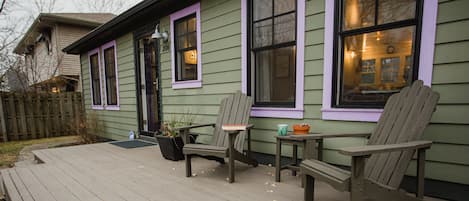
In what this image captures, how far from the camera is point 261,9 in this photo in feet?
8.93

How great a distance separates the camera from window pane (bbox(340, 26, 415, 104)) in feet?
6.17

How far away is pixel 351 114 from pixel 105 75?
567cm

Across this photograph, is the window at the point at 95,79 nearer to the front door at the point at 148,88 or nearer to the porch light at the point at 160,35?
the front door at the point at 148,88

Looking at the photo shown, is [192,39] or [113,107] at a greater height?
[192,39]

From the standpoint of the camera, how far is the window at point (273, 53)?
2.52 m

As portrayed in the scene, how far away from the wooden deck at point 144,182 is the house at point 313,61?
0.54 metres

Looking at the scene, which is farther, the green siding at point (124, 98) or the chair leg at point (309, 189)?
the green siding at point (124, 98)

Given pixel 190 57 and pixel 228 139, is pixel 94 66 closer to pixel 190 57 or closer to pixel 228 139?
pixel 190 57

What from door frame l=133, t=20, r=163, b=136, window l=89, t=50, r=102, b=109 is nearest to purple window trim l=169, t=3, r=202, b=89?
door frame l=133, t=20, r=163, b=136

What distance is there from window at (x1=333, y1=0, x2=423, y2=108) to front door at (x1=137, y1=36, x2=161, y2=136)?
3487 millimetres

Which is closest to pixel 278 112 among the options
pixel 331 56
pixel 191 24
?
pixel 331 56

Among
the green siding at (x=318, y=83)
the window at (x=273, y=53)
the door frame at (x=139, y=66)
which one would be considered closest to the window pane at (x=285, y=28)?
the window at (x=273, y=53)

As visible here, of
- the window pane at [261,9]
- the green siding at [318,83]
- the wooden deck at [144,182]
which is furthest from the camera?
the window pane at [261,9]

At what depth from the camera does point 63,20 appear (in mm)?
8961
